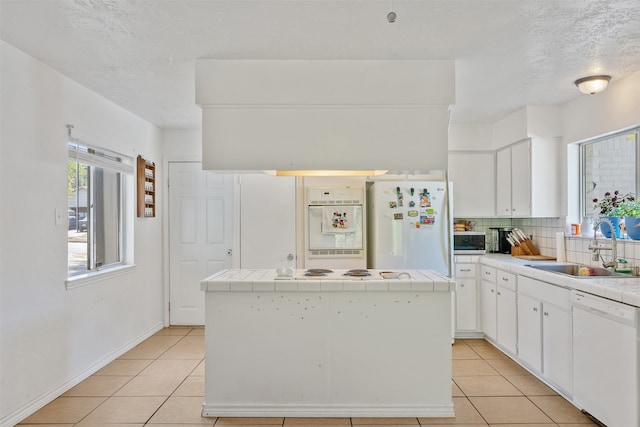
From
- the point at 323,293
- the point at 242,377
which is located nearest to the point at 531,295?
the point at 323,293

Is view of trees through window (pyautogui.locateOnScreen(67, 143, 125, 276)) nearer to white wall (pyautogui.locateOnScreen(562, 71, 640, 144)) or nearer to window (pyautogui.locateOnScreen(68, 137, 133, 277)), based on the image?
window (pyautogui.locateOnScreen(68, 137, 133, 277))

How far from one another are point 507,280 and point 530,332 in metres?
0.55

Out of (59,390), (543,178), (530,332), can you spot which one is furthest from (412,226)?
(59,390)

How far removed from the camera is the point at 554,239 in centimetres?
424

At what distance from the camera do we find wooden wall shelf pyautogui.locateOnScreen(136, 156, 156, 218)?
4.44 meters

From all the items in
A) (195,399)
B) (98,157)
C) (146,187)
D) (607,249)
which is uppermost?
(98,157)

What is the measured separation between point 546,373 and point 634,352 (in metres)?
1.05

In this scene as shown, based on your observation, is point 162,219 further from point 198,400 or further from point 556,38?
point 556,38

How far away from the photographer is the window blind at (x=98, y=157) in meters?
3.39

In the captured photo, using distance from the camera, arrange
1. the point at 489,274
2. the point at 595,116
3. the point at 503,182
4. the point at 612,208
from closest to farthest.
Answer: the point at 612,208 → the point at 595,116 → the point at 489,274 → the point at 503,182

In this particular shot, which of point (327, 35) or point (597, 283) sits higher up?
point (327, 35)

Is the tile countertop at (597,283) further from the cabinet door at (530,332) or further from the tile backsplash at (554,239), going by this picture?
→ the tile backsplash at (554,239)

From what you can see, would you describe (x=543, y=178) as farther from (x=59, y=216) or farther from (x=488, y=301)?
(x=59, y=216)

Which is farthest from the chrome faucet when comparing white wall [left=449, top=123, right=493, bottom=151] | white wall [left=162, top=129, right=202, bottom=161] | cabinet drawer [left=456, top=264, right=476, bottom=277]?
white wall [left=162, top=129, right=202, bottom=161]
